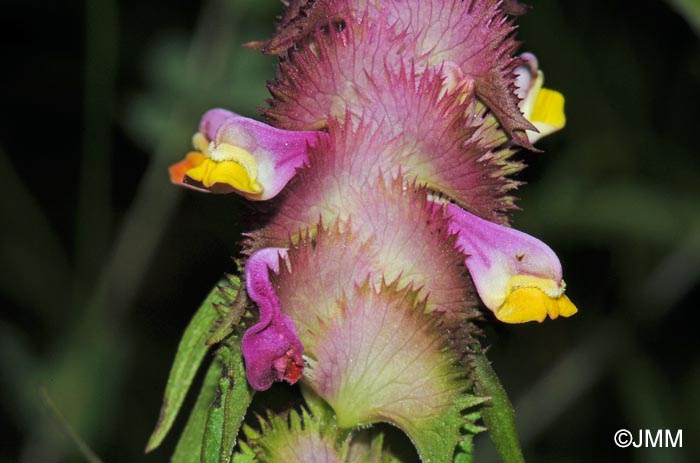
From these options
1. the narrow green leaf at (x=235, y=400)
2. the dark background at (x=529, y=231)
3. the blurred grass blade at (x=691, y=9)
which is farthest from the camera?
the dark background at (x=529, y=231)

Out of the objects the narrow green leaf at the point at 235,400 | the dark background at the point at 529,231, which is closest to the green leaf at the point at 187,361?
the narrow green leaf at the point at 235,400

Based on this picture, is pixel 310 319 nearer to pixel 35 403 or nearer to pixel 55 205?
pixel 35 403

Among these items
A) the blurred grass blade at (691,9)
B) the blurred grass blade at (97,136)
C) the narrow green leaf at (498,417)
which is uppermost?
the blurred grass blade at (691,9)

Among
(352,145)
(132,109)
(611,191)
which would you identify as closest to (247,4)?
(132,109)

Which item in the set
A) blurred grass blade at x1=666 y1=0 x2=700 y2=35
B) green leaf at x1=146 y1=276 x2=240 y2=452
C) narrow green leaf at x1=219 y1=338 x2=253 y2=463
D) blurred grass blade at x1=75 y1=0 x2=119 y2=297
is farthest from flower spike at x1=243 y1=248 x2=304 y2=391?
blurred grass blade at x1=75 y1=0 x2=119 y2=297

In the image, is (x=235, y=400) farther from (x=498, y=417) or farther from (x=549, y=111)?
(x=549, y=111)

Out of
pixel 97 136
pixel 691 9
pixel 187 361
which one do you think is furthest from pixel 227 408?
pixel 97 136

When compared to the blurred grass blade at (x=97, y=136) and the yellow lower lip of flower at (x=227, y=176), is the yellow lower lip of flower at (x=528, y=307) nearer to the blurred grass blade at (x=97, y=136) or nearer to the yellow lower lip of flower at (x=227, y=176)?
the yellow lower lip of flower at (x=227, y=176)
